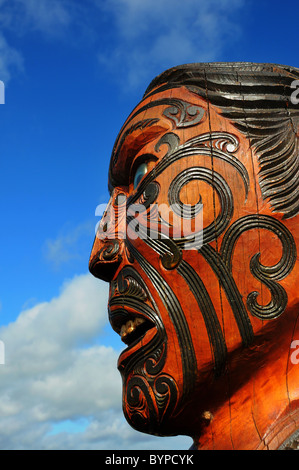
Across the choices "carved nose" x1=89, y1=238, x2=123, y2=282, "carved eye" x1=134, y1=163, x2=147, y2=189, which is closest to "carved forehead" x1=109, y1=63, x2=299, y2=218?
"carved eye" x1=134, y1=163, x2=147, y2=189

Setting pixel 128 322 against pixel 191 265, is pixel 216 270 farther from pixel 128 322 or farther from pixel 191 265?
pixel 128 322

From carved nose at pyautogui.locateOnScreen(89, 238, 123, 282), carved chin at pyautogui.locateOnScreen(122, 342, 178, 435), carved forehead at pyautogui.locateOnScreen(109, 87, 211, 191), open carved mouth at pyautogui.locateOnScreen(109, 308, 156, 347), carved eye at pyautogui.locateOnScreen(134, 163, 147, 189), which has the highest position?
carved forehead at pyautogui.locateOnScreen(109, 87, 211, 191)

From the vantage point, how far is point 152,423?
3344 mm

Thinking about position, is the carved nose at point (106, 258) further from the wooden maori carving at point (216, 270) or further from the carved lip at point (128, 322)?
the carved lip at point (128, 322)

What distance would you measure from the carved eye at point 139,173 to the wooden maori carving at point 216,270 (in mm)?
17

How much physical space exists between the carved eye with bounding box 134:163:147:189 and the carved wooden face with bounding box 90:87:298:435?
0.05 m

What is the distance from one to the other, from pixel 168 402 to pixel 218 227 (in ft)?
3.55

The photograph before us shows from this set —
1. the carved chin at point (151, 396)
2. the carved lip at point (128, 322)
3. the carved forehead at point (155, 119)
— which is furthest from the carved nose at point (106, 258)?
the carved chin at point (151, 396)

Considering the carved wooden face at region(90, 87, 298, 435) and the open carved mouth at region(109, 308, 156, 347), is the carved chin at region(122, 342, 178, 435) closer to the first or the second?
the carved wooden face at region(90, 87, 298, 435)

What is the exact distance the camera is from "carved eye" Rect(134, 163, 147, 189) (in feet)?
12.7

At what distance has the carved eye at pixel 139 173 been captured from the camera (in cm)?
387

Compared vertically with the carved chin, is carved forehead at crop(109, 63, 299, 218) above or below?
above

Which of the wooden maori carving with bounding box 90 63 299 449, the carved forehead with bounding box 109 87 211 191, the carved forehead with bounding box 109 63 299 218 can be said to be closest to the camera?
the wooden maori carving with bounding box 90 63 299 449
